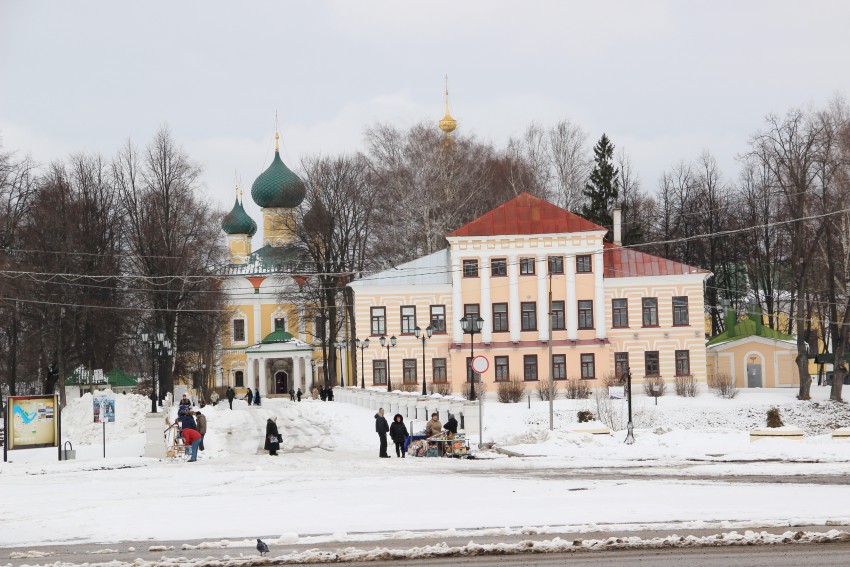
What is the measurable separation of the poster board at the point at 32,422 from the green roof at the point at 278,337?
48.6 m

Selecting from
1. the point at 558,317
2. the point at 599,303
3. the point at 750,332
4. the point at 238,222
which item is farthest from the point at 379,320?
the point at 238,222

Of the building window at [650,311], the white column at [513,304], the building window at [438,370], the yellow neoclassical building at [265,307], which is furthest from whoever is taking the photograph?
the yellow neoclassical building at [265,307]

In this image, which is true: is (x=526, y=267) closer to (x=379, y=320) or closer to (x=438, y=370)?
(x=438, y=370)

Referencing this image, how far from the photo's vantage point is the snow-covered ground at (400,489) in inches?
614

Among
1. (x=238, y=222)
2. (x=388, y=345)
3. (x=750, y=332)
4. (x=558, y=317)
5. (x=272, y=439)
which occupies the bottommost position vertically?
(x=272, y=439)

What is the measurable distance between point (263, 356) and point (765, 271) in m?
32.3

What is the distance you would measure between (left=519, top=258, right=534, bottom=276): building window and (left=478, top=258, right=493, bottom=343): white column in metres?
1.56

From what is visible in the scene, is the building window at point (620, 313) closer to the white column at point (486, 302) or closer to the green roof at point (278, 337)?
the white column at point (486, 302)

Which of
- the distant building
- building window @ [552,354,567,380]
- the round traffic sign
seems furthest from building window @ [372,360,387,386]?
the round traffic sign

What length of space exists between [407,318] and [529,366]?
6.29 meters

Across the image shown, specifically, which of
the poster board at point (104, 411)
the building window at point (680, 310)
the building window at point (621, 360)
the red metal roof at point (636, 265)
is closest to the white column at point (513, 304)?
the red metal roof at point (636, 265)

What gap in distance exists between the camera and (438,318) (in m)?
58.4

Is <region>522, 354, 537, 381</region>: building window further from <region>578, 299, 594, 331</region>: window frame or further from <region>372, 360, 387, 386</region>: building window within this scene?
<region>372, 360, 387, 386</region>: building window

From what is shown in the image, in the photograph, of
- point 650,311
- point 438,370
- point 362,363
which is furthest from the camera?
point 438,370
